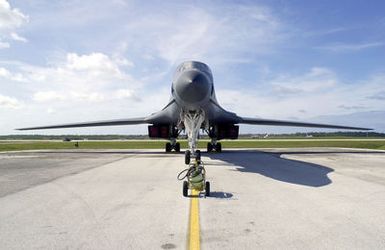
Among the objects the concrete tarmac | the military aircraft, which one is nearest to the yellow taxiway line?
the concrete tarmac

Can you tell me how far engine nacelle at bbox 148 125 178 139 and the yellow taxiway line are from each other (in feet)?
45.2

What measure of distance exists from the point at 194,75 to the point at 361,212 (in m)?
7.10

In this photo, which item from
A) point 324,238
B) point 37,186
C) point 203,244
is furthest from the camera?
point 37,186

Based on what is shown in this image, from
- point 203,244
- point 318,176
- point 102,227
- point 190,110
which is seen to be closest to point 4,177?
point 190,110

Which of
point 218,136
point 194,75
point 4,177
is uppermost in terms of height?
point 194,75

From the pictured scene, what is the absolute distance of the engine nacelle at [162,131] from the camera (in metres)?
21.2

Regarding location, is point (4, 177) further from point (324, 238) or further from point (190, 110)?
point (324, 238)

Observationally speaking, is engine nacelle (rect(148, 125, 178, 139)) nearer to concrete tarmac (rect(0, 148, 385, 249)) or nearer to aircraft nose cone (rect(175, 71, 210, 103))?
aircraft nose cone (rect(175, 71, 210, 103))

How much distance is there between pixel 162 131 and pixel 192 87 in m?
10.2

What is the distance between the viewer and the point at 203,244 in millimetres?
4320

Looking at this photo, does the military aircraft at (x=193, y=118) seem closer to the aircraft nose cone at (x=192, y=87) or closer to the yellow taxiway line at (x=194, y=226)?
the aircraft nose cone at (x=192, y=87)

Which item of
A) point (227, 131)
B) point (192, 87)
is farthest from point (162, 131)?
point (192, 87)

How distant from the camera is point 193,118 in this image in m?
13.9

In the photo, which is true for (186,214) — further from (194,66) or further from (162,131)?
(162,131)
